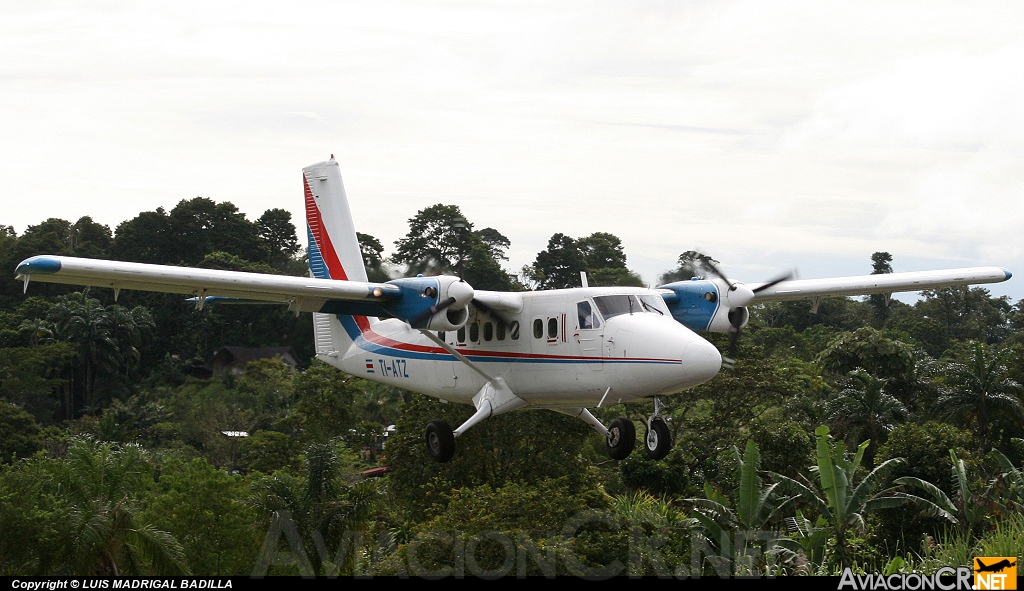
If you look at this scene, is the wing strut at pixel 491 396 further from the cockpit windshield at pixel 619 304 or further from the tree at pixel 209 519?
the tree at pixel 209 519

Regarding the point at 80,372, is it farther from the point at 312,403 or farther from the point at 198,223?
the point at 312,403

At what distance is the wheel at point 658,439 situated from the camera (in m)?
19.1

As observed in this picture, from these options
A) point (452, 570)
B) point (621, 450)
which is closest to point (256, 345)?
point (452, 570)

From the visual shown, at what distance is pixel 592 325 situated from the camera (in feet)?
63.8

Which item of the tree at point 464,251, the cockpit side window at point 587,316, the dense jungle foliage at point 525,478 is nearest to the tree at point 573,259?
the dense jungle foliage at point 525,478

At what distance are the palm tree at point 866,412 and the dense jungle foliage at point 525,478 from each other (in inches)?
2.9

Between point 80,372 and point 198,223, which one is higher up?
point 198,223

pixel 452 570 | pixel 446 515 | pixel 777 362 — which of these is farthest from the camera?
pixel 777 362

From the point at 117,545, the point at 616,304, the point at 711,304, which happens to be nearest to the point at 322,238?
the point at 117,545

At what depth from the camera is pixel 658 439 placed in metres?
19.1

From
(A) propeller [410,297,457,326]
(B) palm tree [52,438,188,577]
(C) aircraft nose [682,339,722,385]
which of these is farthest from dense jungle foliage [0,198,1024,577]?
(C) aircraft nose [682,339,722,385]

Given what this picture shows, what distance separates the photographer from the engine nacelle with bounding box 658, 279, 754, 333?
21391mm

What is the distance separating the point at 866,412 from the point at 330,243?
2179 centimetres

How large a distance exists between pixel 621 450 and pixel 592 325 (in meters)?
2.26
